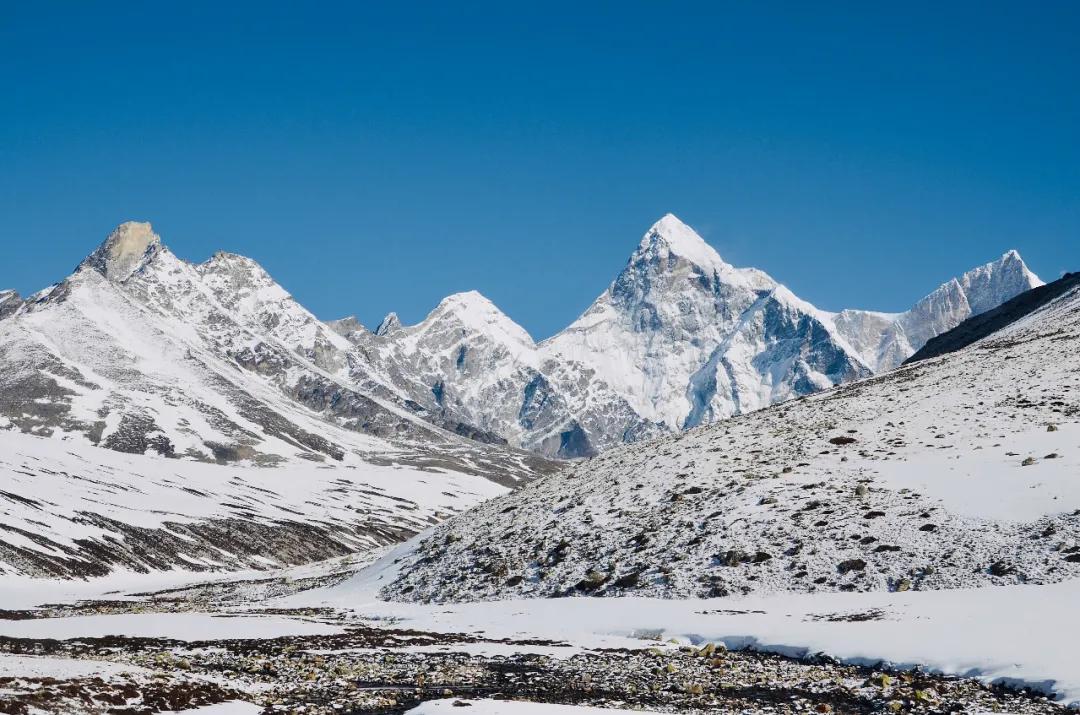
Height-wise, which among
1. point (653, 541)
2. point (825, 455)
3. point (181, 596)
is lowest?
point (181, 596)

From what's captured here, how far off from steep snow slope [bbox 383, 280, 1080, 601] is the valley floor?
3797 millimetres

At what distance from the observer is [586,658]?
3750cm

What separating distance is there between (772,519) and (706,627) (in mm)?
15015

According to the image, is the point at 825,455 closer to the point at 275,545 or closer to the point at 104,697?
the point at 104,697

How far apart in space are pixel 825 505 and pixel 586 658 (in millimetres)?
22831

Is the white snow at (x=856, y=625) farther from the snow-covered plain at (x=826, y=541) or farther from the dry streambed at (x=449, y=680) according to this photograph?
the dry streambed at (x=449, y=680)

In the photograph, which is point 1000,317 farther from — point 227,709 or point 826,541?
point 227,709

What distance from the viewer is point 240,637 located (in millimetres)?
44656

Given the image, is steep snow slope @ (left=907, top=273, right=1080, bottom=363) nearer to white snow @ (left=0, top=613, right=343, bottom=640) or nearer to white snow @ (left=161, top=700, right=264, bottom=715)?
white snow @ (left=0, top=613, right=343, bottom=640)

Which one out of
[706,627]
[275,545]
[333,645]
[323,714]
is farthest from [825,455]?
[275,545]

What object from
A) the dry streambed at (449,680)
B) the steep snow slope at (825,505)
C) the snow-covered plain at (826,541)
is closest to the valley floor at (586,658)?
the dry streambed at (449,680)

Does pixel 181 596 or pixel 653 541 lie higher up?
pixel 653 541

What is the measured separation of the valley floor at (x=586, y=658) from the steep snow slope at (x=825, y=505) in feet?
12.5

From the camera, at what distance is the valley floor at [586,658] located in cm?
2723
